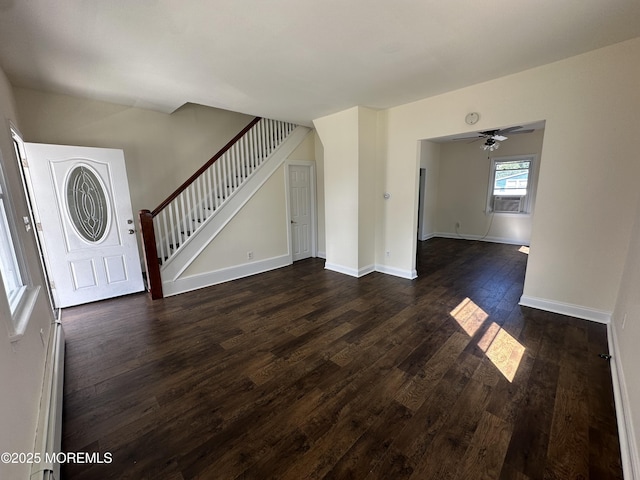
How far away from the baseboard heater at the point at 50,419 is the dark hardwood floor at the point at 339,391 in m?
0.09

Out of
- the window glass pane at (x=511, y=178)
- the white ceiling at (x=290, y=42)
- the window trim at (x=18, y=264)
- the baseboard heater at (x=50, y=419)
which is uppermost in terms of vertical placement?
the white ceiling at (x=290, y=42)

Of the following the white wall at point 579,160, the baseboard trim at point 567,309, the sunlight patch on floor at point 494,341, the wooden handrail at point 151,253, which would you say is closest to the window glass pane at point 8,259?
the wooden handrail at point 151,253

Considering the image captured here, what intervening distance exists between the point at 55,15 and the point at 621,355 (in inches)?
185

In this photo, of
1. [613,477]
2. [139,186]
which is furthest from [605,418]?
[139,186]

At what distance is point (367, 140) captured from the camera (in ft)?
13.5

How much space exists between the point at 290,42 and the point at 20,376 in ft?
8.96

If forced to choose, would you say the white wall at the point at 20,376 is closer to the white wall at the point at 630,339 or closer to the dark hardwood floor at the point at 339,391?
the dark hardwood floor at the point at 339,391

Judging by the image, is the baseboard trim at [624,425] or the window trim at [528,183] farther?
the window trim at [528,183]

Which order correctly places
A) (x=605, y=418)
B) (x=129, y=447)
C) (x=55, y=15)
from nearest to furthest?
1. (x=129, y=447)
2. (x=605, y=418)
3. (x=55, y=15)

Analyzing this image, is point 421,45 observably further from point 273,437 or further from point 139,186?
point 139,186

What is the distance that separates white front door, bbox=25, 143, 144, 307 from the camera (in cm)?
324

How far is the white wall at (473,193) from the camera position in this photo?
244 inches

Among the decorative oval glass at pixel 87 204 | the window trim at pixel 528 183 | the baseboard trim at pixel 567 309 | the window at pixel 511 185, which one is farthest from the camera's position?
the window at pixel 511 185

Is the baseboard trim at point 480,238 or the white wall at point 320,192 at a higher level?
the white wall at point 320,192
